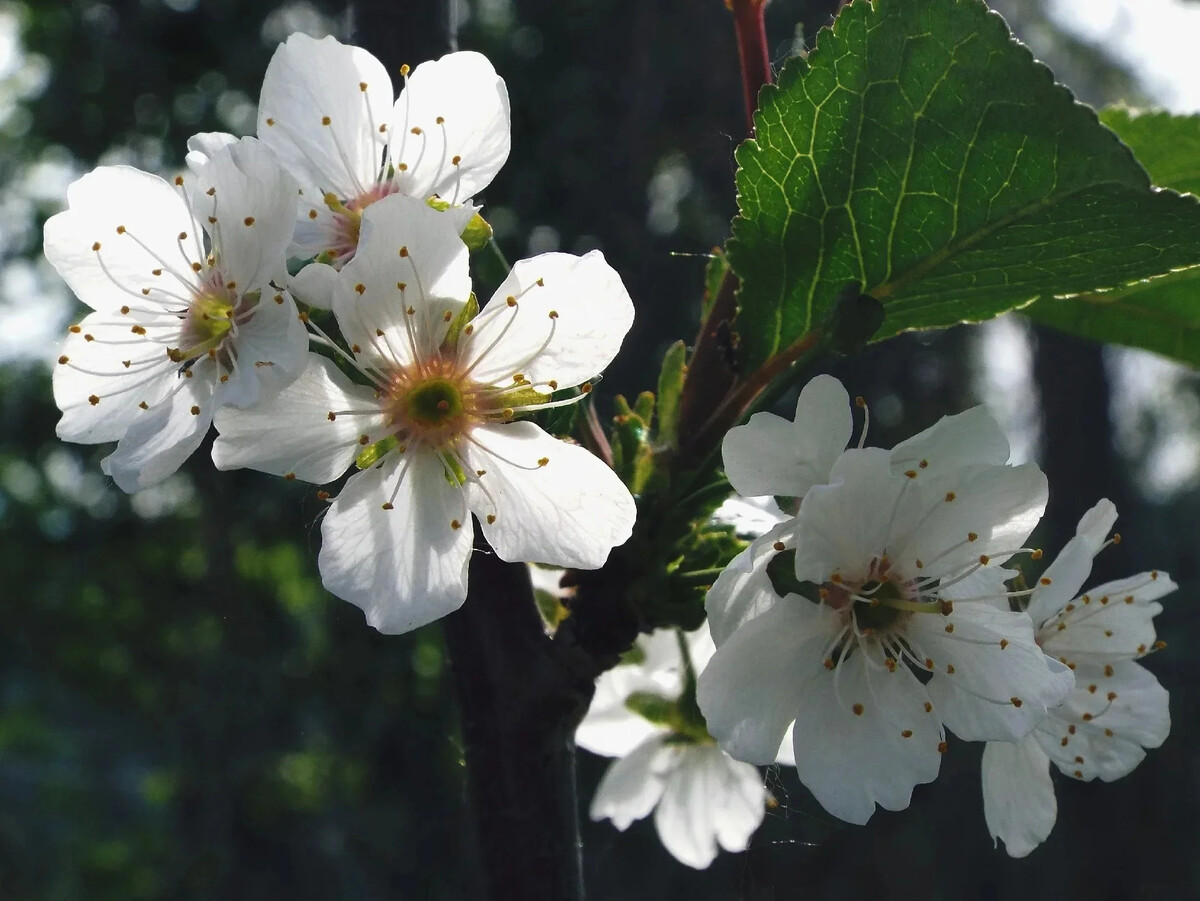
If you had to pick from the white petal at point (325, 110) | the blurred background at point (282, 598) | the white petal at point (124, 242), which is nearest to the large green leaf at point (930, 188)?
the white petal at point (325, 110)

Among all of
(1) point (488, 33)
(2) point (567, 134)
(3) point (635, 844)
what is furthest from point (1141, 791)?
(1) point (488, 33)

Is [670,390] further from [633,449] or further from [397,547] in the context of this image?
[397,547]

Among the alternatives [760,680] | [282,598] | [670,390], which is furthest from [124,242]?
[282,598]

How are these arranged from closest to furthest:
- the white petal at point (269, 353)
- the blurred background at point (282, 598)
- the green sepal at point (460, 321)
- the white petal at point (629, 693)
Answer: the white petal at point (269, 353)
the green sepal at point (460, 321)
the white petal at point (629, 693)
the blurred background at point (282, 598)

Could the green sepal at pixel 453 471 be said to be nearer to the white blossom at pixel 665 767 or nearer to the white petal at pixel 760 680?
the white petal at pixel 760 680

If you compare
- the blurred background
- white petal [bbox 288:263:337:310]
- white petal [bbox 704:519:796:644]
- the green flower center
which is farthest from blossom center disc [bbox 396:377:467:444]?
the blurred background

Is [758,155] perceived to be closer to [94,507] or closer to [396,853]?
[396,853]

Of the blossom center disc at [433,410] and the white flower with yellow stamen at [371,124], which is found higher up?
the white flower with yellow stamen at [371,124]

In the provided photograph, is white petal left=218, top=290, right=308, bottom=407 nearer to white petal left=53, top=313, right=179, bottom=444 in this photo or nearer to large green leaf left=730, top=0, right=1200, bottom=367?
white petal left=53, top=313, right=179, bottom=444
